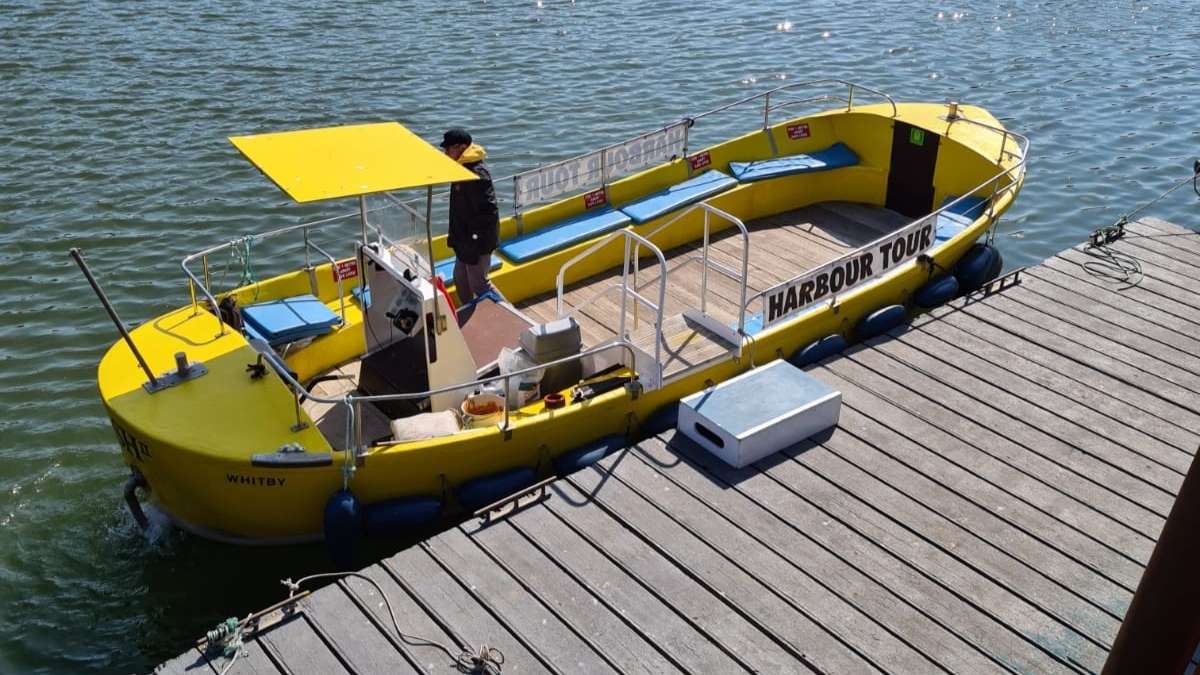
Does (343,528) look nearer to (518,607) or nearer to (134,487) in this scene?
(518,607)

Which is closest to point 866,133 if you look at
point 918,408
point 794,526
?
point 918,408

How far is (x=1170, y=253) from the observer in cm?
1474

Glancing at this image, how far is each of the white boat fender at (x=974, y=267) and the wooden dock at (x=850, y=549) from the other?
5.49 ft

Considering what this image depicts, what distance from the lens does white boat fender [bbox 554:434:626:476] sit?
10.3 m

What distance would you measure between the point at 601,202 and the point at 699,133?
7.87 meters

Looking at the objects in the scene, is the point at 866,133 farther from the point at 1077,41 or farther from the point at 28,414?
the point at 1077,41

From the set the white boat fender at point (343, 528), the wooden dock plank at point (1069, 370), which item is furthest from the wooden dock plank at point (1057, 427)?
the white boat fender at point (343, 528)

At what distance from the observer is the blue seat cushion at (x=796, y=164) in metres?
15.0

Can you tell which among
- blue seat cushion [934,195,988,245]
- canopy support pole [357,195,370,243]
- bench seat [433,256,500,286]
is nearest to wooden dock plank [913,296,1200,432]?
blue seat cushion [934,195,988,245]

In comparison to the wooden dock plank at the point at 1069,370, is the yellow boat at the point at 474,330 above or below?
above

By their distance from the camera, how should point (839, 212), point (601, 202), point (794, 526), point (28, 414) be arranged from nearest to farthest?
point (794, 526) < point (28, 414) < point (601, 202) < point (839, 212)

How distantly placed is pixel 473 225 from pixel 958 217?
6.71 m

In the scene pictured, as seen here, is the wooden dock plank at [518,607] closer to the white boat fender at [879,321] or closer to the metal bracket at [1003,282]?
the white boat fender at [879,321]

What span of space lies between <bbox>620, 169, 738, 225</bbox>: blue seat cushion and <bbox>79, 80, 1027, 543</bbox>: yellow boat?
0.04 metres
